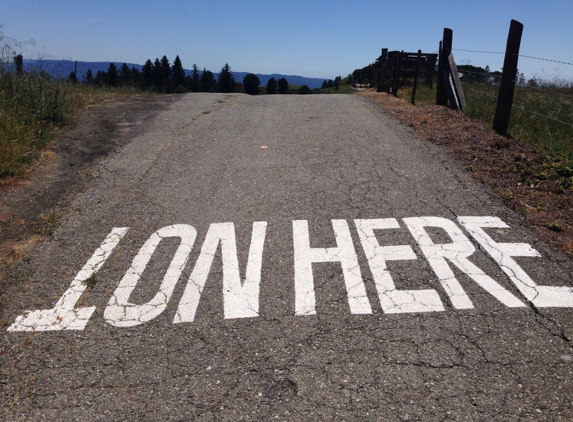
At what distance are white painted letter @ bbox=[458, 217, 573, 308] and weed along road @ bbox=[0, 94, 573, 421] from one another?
0.06 feet

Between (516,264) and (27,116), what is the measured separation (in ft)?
27.6

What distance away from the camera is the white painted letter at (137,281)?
379 cm

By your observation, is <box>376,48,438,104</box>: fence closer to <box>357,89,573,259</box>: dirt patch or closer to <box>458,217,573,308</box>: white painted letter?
<box>357,89,573,259</box>: dirt patch

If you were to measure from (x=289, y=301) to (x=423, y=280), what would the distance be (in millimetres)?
1255

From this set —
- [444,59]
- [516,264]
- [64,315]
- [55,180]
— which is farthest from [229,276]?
[444,59]

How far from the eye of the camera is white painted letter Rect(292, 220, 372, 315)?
3.88 m

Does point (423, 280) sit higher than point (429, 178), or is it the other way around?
point (429, 178)

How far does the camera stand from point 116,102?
13867 millimetres

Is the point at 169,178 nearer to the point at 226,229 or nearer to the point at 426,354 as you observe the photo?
the point at 226,229

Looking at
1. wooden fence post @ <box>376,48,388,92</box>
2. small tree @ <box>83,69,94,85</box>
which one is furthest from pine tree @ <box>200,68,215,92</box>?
wooden fence post @ <box>376,48,388,92</box>

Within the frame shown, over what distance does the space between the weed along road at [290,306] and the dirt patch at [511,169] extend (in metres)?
0.28

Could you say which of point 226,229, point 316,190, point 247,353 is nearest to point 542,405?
point 247,353

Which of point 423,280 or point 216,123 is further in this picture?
point 216,123

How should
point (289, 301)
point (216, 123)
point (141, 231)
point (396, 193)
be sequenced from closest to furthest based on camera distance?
point (289, 301) < point (141, 231) < point (396, 193) < point (216, 123)
